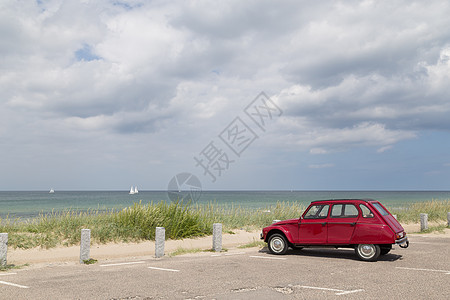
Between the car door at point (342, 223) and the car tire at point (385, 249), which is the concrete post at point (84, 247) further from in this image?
the car tire at point (385, 249)

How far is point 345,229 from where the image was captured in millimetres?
10648

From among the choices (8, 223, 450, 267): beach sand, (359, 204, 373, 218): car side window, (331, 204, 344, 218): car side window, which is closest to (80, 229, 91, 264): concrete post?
(8, 223, 450, 267): beach sand

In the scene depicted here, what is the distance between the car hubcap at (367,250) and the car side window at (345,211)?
2.79ft

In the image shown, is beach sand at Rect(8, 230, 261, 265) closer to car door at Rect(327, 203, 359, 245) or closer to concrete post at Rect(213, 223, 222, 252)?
concrete post at Rect(213, 223, 222, 252)

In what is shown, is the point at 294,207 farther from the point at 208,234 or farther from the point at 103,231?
the point at 103,231

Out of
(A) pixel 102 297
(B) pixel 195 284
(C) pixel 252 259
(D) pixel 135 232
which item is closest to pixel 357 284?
(B) pixel 195 284

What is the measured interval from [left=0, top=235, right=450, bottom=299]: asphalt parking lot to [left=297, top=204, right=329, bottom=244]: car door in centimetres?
52

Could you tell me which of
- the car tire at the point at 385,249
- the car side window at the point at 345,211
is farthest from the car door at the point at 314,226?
the car tire at the point at 385,249

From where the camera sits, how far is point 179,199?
16969 mm

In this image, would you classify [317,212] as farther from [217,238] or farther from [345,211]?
[217,238]

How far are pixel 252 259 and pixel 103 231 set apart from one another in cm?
643

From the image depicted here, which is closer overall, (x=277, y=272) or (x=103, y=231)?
(x=277, y=272)

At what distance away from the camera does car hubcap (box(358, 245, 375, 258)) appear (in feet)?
33.7

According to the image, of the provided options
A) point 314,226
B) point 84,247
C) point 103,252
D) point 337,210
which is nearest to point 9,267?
point 84,247
